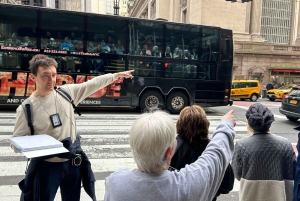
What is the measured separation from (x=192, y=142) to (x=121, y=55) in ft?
30.1

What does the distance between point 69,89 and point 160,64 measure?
354 inches

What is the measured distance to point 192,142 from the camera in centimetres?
216

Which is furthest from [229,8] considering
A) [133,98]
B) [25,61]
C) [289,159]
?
[289,159]

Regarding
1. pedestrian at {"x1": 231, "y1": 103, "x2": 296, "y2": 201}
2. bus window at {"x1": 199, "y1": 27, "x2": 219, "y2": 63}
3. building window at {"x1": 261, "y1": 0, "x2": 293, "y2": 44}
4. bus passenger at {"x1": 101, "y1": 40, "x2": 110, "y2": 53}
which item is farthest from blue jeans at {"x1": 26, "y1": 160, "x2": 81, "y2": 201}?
building window at {"x1": 261, "y1": 0, "x2": 293, "y2": 44}

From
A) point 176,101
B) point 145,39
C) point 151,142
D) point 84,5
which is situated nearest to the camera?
point 151,142

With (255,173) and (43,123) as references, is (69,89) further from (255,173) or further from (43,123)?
(255,173)

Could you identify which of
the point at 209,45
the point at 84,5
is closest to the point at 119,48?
the point at 209,45

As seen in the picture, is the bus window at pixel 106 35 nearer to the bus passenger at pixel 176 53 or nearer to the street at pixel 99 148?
the bus passenger at pixel 176 53

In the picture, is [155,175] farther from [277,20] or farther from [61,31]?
[277,20]

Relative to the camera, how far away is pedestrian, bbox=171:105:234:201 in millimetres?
2105

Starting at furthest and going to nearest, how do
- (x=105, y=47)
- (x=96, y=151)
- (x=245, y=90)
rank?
1. (x=245, y=90)
2. (x=105, y=47)
3. (x=96, y=151)

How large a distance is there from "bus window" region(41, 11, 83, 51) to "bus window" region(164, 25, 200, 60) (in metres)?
3.66

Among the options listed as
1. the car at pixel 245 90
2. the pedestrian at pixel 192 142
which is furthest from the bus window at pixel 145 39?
the car at pixel 245 90

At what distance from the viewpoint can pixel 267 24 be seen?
44656 mm
